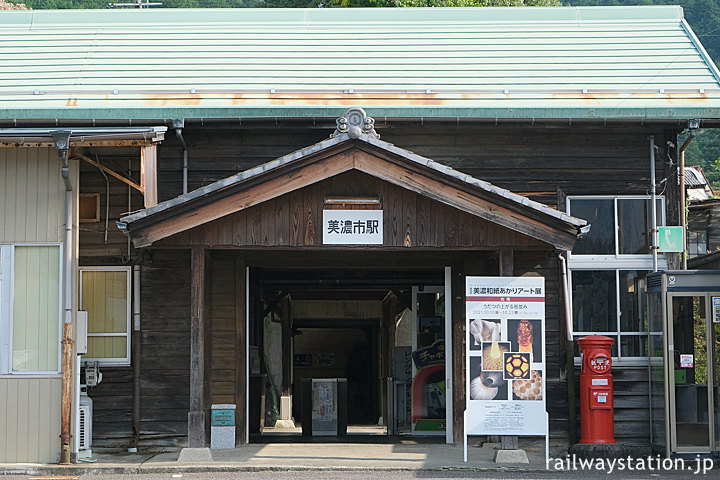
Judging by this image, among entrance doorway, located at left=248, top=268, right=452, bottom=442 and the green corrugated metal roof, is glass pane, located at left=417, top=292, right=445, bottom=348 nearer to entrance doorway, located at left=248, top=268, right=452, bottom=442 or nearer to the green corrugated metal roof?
entrance doorway, located at left=248, top=268, right=452, bottom=442

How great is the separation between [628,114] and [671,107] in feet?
1.92

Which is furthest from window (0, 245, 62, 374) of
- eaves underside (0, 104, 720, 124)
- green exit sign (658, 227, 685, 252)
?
green exit sign (658, 227, 685, 252)

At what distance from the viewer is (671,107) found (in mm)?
12422

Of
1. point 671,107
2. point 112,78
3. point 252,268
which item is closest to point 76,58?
point 112,78

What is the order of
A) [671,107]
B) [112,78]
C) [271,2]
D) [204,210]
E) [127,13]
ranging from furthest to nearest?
[271,2]
[127,13]
[112,78]
[671,107]
[204,210]

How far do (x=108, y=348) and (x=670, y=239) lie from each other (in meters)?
7.90

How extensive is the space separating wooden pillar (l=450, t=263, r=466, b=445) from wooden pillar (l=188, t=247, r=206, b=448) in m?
3.59

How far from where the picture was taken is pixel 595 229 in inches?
509

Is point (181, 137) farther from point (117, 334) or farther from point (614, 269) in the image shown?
point (614, 269)

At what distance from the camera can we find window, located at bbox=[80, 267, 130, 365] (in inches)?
501

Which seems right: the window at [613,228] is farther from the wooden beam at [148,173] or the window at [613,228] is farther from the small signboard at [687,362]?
the wooden beam at [148,173]

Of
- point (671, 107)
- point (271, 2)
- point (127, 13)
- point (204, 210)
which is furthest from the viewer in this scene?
point (271, 2)

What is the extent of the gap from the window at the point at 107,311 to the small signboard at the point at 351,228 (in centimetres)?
331

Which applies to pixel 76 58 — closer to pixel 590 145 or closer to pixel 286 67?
pixel 286 67
